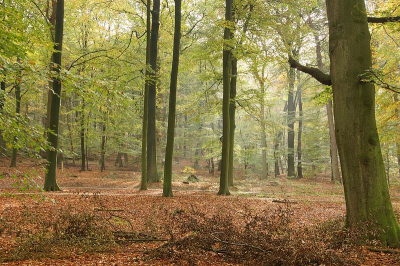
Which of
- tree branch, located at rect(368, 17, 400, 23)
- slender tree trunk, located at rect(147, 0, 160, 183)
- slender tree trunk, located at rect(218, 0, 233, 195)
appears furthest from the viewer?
slender tree trunk, located at rect(147, 0, 160, 183)

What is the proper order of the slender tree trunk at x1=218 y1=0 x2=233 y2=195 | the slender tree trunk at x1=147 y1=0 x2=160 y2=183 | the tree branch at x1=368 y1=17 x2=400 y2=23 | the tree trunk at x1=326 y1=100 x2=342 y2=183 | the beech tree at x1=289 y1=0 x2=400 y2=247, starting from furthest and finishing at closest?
the tree trunk at x1=326 y1=100 x2=342 y2=183 < the slender tree trunk at x1=147 y1=0 x2=160 y2=183 < the slender tree trunk at x1=218 y1=0 x2=233 y2=195 < the tree branch at x1=368 y1=17 x2=400 y2=23 < the beech tree at x1=289 y1=0 x2=400 y2=247

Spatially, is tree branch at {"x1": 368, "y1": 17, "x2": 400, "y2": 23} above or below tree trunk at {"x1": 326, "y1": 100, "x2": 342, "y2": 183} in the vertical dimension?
above

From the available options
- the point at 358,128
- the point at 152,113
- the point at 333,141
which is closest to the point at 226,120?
the point at 152,113

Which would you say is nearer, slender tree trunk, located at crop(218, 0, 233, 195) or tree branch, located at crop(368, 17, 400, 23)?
tree branch, located at crop(368, 17, 400, 23)

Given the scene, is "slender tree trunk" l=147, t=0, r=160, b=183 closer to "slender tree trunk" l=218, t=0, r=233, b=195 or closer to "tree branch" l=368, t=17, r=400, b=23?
"slender tree trunk" l=218, t=0, r=233, b=195

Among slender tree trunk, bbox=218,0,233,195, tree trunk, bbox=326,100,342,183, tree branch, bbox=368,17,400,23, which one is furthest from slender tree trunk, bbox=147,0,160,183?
tree trunk, bbox=326,100,342,183

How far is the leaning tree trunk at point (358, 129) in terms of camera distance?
515cm

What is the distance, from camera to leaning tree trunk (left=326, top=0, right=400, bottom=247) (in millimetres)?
5152

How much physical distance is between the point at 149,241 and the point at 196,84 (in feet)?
96.5

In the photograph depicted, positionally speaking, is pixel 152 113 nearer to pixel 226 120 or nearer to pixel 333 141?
pixel 226 120

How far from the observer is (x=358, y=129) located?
17.2 ft

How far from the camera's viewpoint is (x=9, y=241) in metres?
4.99

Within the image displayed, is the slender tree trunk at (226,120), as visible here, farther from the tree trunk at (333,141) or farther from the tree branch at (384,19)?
the tree trunk at (333,141)

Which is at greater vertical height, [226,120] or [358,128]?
[226,120]
